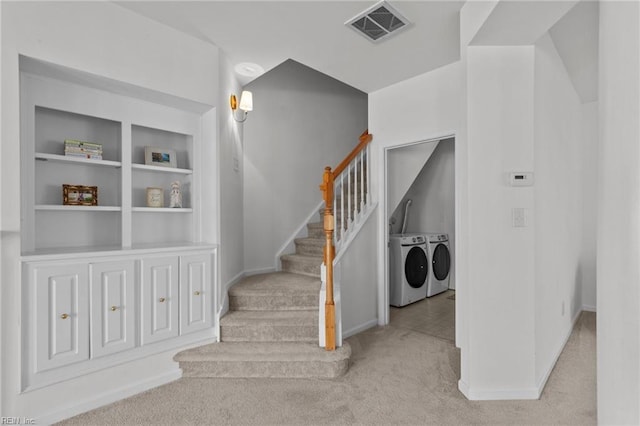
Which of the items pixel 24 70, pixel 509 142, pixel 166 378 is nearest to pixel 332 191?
pixel 509 142

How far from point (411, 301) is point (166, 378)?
309cm

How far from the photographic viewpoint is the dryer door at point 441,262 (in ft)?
16.0

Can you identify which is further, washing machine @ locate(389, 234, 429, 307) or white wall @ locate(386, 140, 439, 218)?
washing machine @ locate(389, 234, 429, 307)

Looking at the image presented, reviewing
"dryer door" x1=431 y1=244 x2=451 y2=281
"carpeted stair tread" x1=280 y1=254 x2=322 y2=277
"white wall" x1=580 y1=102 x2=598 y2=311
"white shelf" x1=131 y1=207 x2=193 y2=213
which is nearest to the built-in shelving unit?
"white shelf" x1=131 y1=207 x2=193 y2=213

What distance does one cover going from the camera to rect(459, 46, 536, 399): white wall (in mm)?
2172

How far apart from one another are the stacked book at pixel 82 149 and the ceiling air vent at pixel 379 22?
2008mm

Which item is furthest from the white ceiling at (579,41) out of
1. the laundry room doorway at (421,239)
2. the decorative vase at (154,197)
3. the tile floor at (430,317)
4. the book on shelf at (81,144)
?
the book on shelf at (81,144)

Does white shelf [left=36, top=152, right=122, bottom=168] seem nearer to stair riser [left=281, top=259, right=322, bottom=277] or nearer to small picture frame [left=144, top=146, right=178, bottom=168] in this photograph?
small picture frame [left=144, top=146, right=178, bottom=168]

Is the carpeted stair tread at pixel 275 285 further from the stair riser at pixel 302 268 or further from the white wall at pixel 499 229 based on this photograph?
the white wall at pixel 499 229

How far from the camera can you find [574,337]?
3205 mm

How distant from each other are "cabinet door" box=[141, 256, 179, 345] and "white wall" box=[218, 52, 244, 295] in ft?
1.48

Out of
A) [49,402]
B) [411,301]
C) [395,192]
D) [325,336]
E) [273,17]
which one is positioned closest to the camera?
[49,402]

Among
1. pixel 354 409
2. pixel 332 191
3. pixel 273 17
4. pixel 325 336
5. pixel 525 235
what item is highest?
pixel 273 17

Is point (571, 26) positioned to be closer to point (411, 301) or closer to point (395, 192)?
point (395, 192)
